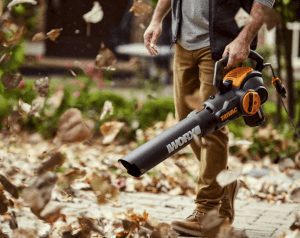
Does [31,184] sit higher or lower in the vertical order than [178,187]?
higher

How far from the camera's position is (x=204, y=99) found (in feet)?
13.8

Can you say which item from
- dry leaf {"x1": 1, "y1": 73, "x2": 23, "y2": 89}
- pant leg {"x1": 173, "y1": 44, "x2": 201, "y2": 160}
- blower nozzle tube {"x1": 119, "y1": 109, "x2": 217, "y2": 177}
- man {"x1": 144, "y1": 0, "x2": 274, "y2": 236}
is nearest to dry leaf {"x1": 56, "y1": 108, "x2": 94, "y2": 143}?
blower nozzle tube {"x1": 119, "y1": 109, "x2": 217, "y2": 177}

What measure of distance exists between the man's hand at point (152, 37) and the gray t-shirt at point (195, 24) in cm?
23

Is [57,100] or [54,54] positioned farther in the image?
[54,54]

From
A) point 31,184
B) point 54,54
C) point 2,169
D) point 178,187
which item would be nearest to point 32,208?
point 31,184

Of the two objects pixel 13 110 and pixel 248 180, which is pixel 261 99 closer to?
pixel 13 110

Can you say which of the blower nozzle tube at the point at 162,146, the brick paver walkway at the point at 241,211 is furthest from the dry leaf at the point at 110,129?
the blower nozzle tube at the point at 162,146

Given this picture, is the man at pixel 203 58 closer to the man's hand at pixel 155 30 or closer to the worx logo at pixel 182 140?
the man's hand at pixel 155 30

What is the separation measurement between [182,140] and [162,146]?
10cm

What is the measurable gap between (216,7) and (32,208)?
1524mm

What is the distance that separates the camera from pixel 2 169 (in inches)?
146

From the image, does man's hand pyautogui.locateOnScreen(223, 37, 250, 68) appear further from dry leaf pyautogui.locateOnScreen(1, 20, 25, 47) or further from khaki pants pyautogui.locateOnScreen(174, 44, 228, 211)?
dry leaf pyautogui.locateOnScreen(1, 20, 25, 47)

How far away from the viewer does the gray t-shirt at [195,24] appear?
4.18 meters

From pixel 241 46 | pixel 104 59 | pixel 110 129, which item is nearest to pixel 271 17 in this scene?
pixel 241 46
